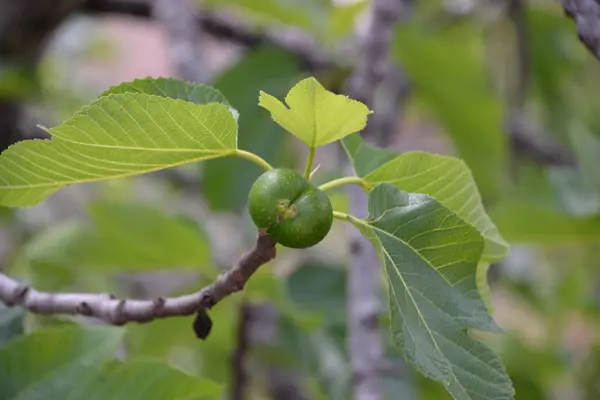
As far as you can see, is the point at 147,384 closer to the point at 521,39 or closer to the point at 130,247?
the point at 130,247

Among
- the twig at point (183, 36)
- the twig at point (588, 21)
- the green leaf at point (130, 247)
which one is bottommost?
the green leaf at point (130, 247)

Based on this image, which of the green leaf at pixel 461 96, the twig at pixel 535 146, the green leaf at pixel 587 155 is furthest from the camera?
the twig at pixel 535 146

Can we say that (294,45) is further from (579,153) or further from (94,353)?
(94,353)

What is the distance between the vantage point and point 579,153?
785 millimetres

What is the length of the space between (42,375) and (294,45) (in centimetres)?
84

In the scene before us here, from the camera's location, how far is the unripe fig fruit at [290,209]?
0.37 m

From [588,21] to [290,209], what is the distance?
25cm

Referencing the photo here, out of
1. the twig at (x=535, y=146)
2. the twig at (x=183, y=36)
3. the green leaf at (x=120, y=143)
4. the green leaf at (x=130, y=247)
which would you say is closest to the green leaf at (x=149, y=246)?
the green leaf at (x=130, y=247)

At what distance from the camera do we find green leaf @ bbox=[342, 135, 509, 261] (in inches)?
17.4

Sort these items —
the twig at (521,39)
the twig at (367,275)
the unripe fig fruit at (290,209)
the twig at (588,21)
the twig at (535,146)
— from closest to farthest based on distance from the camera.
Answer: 1. the unripe fig fruit at (290,209)
2. the twig at (588,21)
3. the twig at (367,275)
4. the twig at (521,39)
5. the twig at (535,146)

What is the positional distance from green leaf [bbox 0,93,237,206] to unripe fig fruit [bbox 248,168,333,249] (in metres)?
0.04

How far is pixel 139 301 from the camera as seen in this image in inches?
19.4

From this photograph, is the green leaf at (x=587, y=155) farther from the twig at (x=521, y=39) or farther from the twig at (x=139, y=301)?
the twig at (x=139, y=301)

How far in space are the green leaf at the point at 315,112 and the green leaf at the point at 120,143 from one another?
0.09 feet
